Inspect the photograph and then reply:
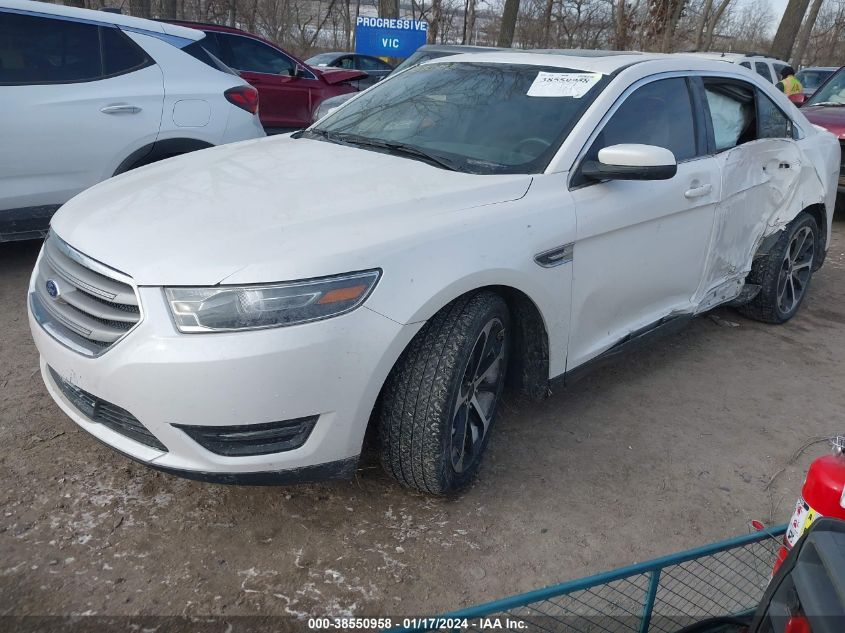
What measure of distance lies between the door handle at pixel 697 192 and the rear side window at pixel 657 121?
166mm

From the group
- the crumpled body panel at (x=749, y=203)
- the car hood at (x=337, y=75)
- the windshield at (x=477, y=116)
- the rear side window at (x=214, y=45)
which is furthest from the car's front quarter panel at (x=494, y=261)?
the car hood at (x=337, y=75)

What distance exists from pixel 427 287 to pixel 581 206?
93 cm

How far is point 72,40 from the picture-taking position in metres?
4.80

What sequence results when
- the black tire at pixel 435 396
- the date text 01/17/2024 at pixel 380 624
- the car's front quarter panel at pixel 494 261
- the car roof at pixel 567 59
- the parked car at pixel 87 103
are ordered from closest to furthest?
1. the date text 01/17/2024 at pixel 380 624
2. the car's front quarter panel at pixel 494 261
3. the black tire at pixel 435 396
4. the car roof at pixel 567 59
5. the parked car at pixel 87 103

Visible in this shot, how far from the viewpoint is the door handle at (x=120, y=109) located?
4.76m

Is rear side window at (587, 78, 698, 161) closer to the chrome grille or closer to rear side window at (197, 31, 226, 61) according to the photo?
the chrome grille

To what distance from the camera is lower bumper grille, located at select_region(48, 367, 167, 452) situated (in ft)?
7.79

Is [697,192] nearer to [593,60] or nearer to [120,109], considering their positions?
[593,60]

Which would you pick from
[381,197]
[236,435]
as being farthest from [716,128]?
[236,435]

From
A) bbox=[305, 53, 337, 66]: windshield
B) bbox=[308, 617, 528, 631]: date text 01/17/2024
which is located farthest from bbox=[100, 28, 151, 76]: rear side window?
bbox=[305, 53, 337, 66]: windshield

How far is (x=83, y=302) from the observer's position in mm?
2465

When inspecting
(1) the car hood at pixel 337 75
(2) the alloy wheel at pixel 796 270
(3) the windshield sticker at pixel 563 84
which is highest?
(3) the windshield sticker at pixel 563 84

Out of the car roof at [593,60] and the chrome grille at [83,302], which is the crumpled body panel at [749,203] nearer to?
the car roof at [593,60]

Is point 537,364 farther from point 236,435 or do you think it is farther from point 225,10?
point 225,10
